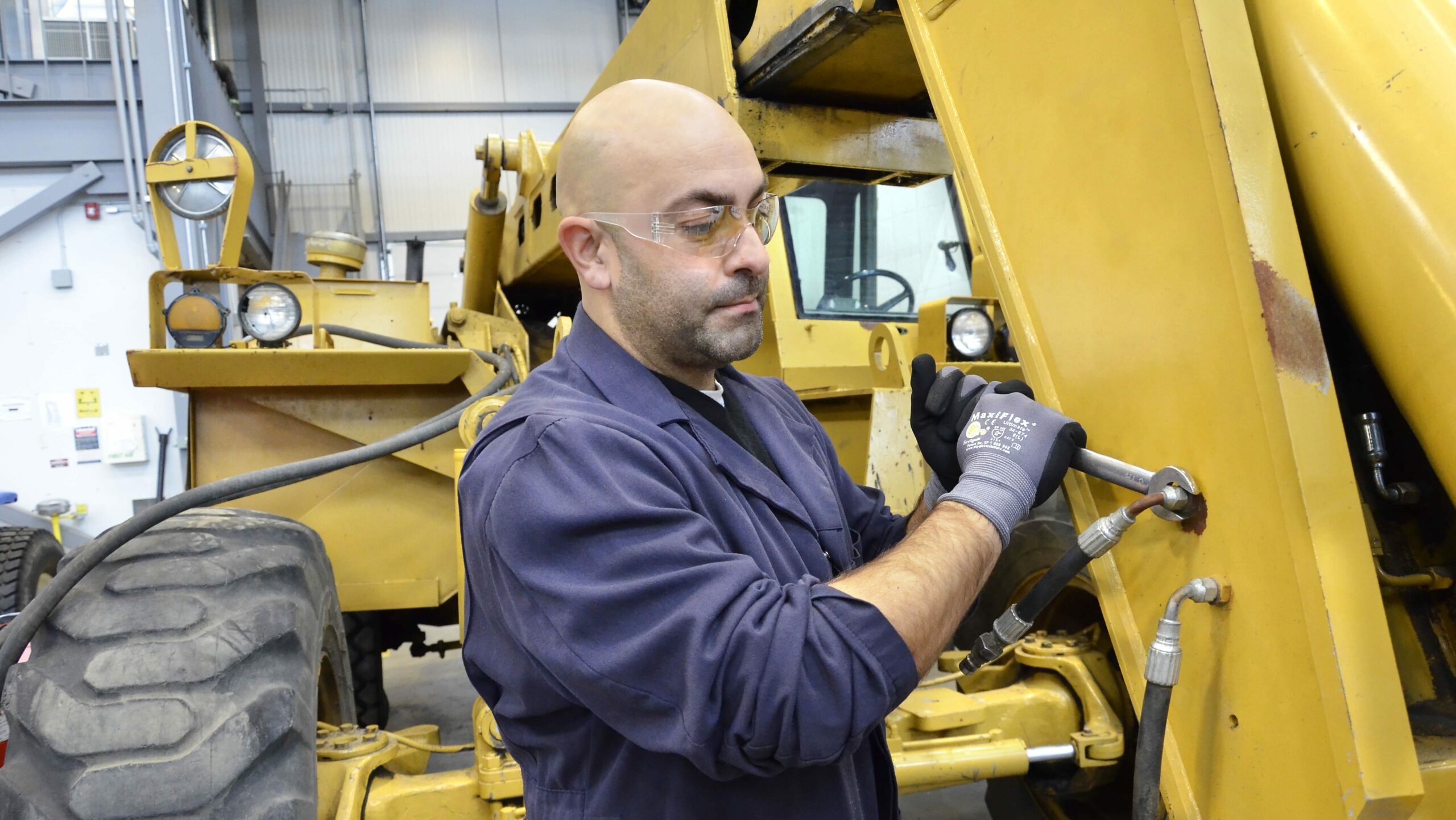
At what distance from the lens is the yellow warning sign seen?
25.8 feet

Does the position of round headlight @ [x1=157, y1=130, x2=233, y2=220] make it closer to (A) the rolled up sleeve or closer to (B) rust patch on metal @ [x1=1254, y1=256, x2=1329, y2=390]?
(A) the rolled up sleeve

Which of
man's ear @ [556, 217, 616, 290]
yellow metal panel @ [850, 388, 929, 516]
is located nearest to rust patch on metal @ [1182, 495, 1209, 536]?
man's ear @ [556, 217, 616, 290]

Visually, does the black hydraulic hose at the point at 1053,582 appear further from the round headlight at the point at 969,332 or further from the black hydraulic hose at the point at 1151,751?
the round headlight at the point at 969,332

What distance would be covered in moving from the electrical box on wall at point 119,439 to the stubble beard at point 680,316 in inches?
A: 322

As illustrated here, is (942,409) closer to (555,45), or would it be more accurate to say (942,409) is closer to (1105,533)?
(1105,533)

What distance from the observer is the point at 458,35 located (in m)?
13.4

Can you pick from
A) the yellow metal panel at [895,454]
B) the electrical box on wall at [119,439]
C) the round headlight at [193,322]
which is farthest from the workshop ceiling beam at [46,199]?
the yellow metal panel at [895,454]

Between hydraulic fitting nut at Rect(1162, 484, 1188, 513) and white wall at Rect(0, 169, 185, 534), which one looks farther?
white wall at Rect(0, 169, 185, 534)

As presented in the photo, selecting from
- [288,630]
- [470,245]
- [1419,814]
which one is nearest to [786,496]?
[1419,814]

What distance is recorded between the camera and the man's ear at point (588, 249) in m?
1.39

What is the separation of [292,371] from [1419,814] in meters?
2.56

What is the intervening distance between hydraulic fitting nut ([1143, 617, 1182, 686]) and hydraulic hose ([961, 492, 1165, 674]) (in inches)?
5.2

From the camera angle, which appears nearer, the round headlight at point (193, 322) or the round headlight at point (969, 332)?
the round headlight at point (193, 322)

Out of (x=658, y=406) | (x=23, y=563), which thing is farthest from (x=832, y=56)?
(x=23, y=563)
